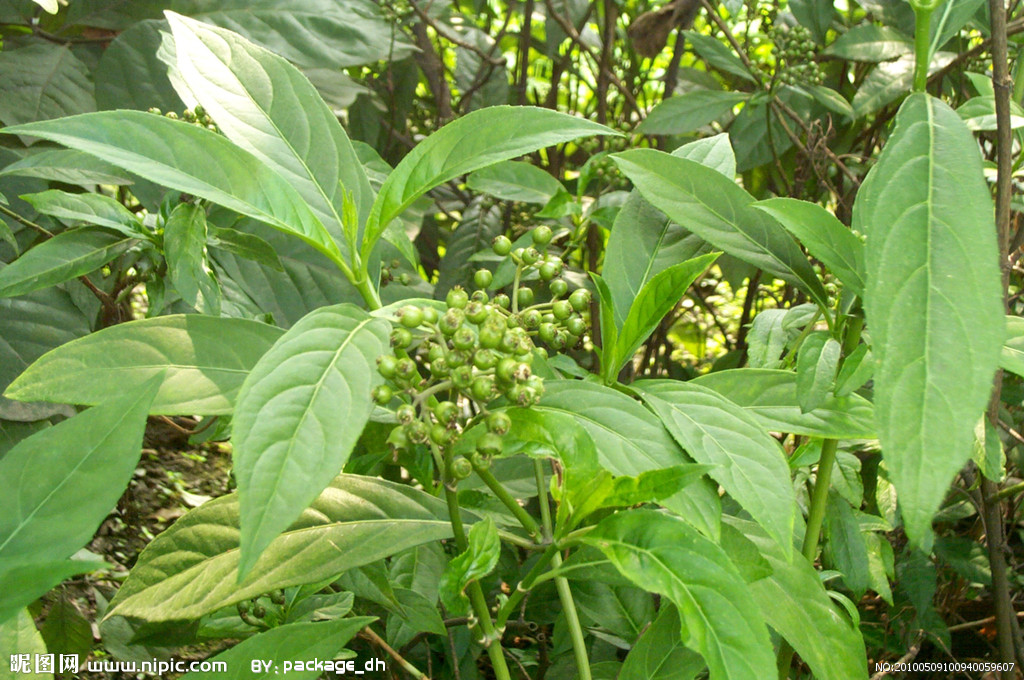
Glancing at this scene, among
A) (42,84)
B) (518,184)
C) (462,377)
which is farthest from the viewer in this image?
(42,84)

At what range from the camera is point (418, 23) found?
2.39m

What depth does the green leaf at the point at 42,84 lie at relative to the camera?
5.71 ft

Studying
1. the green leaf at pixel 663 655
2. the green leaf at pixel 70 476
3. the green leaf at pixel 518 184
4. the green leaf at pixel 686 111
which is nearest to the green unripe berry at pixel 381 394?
the green leaf at pixel 70 476

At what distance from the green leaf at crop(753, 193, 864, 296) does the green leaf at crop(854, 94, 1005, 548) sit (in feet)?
0.36

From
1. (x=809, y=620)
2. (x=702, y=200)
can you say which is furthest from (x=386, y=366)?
(x=809, y=620)

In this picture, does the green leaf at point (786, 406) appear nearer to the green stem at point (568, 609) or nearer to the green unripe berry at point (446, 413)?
the green stem at point (568, 609)

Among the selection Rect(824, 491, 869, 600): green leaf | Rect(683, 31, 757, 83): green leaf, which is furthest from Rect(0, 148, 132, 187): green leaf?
Rect(683, 31, 757, 83): green leaf

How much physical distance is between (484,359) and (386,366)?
3.7 inches

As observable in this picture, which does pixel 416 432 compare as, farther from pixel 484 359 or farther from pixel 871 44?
pixel 871 44

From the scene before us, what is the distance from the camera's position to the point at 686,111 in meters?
2.03

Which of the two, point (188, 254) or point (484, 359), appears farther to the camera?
point (188, 254)

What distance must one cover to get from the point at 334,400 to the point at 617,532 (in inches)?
12.4

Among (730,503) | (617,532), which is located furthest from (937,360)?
(730,503)

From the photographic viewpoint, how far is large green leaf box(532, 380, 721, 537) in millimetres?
811
